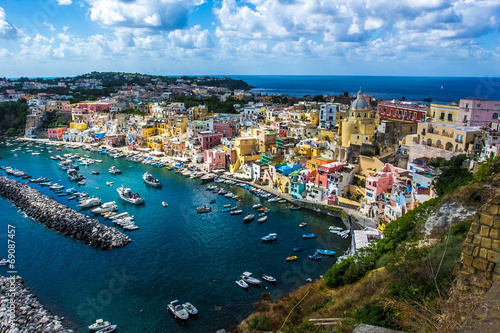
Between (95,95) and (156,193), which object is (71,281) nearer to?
(156,193)

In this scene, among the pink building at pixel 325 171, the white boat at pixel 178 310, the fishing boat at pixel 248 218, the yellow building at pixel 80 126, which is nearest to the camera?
the white boat at pixel 178 310

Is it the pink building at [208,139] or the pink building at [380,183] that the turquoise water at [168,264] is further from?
the pink building at [208,139]

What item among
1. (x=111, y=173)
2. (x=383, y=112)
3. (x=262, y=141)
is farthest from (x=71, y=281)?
(x=383, y=112)

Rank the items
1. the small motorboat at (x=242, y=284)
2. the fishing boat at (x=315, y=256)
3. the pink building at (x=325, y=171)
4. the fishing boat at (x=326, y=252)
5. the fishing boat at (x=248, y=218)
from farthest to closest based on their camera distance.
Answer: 1. the pink building at (x=325, y=171)
2. the fishing boat at (x=248, y=218)
3. the fishing boat at (x=326, y=252)
4. the fishing boat at (x=315, y=256)
5. the small motorboat at (x=242, y=284)

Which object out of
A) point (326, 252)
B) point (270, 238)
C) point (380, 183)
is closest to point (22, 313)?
point (270, 238)

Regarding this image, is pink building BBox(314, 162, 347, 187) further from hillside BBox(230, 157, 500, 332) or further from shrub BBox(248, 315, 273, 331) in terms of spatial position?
shrub BBox(248, 315, 273, 331)

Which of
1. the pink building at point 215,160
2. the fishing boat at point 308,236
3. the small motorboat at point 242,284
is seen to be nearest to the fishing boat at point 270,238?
the fishing boat at point 308,236

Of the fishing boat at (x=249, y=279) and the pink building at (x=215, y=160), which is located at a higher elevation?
the pink building at (x=215, y=160)
